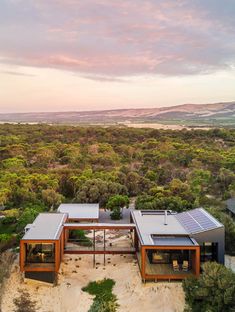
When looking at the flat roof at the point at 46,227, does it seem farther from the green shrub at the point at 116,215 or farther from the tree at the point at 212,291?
the tree at the point at 212,291

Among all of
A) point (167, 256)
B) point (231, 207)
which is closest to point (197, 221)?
point (167, 256)

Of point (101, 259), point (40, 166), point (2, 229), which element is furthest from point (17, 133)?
point (101, 259)

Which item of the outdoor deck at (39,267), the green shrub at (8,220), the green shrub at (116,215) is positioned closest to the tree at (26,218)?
the green shrub at (8,220)

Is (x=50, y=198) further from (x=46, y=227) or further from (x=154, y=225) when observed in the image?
(x=154, y=225)

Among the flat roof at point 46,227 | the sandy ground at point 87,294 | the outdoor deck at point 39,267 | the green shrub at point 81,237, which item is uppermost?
the flat roof at point 46,227

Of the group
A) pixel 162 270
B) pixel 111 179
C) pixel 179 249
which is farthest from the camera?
pixel 111 179

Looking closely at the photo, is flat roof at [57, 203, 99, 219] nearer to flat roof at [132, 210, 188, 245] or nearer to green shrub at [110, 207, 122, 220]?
green shrub at [110, 207, 122, 220]

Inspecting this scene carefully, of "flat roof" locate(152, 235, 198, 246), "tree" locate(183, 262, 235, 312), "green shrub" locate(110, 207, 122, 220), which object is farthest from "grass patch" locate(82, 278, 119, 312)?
"green shrub" locate(110, 207, 122, 220)
